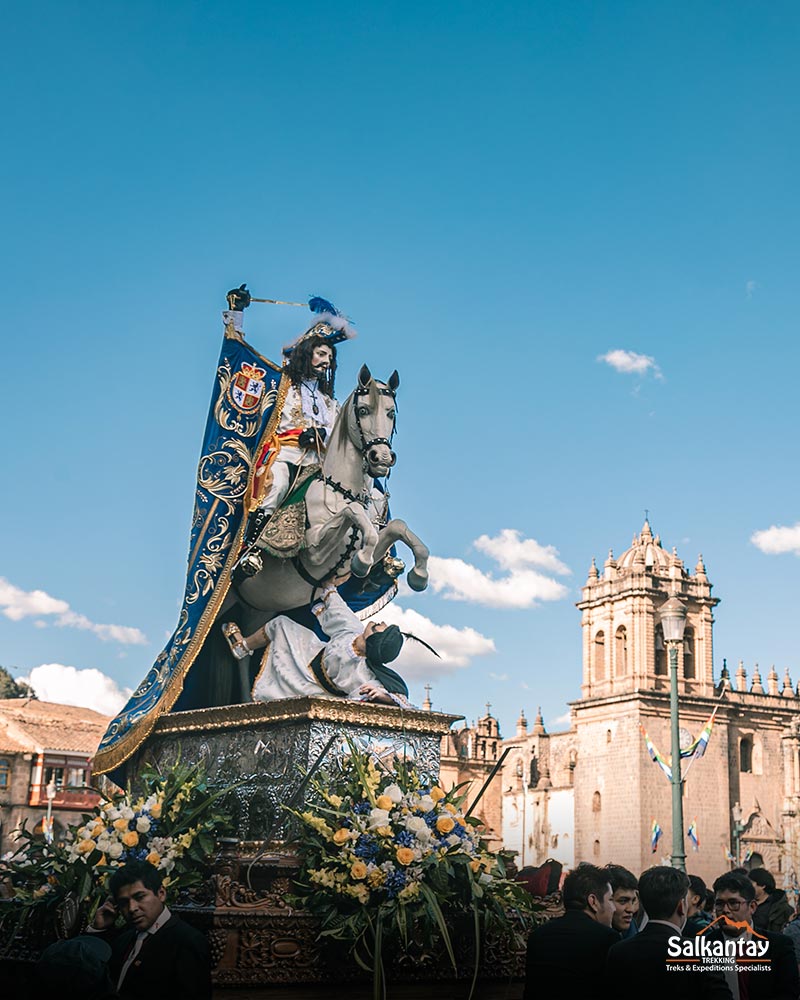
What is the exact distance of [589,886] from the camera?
623 cm

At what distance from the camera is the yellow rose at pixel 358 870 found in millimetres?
7035

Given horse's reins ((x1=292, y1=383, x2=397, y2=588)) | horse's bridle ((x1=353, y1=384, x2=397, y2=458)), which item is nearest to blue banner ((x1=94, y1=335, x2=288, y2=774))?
horse's reins ((x1=292, y1=383, x2=397, y2=588))

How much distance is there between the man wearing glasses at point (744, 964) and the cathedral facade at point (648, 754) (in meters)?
50.8

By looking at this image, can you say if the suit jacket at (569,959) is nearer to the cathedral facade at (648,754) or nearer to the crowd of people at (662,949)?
the crowd of people at (662,949)

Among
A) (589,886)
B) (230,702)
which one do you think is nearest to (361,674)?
(230,702)

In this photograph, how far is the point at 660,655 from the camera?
60.2m

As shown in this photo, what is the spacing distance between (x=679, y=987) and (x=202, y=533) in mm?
6323

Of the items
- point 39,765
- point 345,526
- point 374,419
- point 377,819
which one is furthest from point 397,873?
point 39,765

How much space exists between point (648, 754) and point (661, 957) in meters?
52.7

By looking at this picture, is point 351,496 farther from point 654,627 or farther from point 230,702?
point 654,627

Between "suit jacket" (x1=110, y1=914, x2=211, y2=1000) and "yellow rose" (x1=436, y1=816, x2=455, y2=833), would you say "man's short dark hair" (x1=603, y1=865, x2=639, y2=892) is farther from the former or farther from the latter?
"suit jacket" (x1=110, y1=914, x2=211, y2=1000)

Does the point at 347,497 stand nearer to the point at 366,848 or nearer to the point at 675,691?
the point at 366,848

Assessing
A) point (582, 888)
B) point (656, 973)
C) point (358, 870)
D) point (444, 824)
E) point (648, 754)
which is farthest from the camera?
point (648, 754)

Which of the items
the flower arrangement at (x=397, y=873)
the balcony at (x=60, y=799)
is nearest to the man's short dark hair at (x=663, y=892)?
the flower arrangement at (x=397, y=873)
